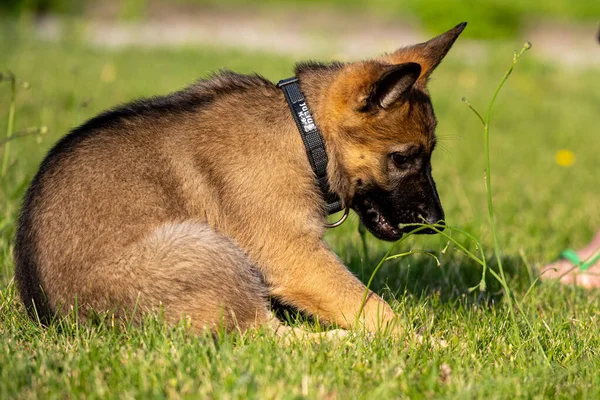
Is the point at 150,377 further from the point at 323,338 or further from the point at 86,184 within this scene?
the point at 86,184

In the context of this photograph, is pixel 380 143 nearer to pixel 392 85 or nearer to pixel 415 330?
pixel 392 85

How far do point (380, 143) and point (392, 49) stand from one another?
285 inches

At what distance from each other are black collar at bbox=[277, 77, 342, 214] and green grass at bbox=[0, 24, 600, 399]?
25.4 inches

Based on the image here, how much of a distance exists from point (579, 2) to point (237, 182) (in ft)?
69.1

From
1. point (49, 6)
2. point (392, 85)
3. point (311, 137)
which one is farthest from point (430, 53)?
point (49, 6)

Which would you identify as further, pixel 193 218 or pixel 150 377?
pixel 193 218

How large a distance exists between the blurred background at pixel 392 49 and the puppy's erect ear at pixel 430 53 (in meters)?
0.44

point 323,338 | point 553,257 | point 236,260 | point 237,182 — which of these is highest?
point 237,182

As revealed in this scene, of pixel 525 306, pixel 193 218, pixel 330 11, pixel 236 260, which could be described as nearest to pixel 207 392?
pixel 236 260

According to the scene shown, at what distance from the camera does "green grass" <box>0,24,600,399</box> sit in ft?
8.83

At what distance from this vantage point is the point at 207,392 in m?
2.58

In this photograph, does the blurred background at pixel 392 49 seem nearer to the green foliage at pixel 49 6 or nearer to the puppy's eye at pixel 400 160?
the green foliage at pixel 49 6

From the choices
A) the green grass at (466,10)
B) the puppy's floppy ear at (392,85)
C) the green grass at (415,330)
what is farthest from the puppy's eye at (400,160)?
the green grass at (466,10)

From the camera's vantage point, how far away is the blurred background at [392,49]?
18.6ft
